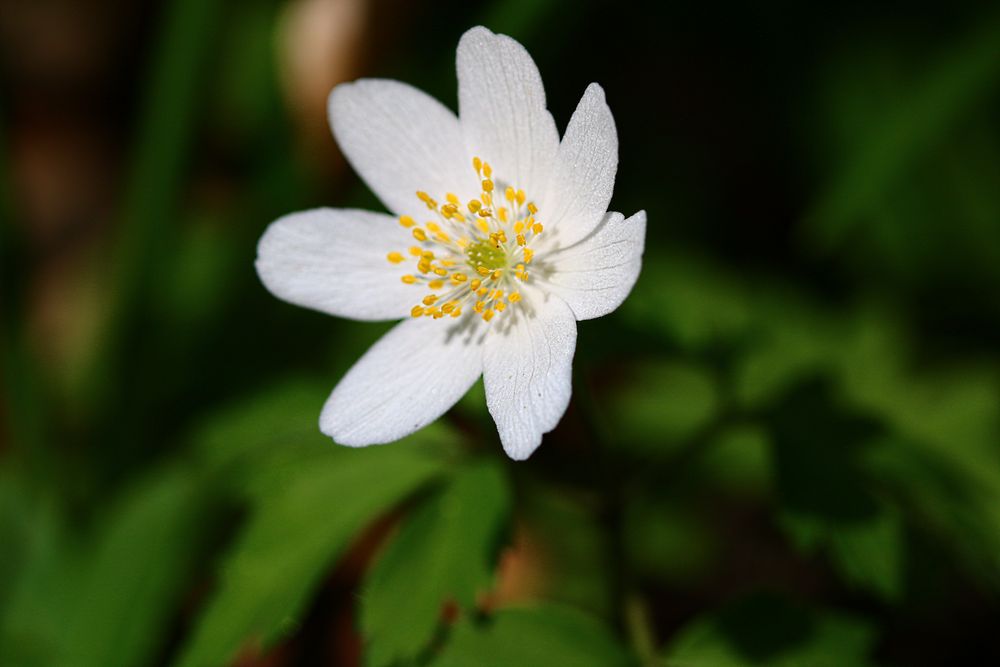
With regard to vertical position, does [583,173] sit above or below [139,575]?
above

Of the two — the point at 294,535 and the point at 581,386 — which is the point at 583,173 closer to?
the point at 581,386

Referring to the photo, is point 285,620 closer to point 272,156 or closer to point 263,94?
point 272,156

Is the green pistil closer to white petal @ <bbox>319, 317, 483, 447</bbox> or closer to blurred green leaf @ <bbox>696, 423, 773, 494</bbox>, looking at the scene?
white petal @ <bbox>319, 317, 483, 447</bbox>

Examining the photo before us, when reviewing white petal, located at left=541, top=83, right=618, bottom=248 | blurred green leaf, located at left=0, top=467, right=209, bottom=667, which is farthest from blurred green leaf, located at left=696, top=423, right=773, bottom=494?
blurred green leaf, located at left=0, top=467, right=209, bottom=667

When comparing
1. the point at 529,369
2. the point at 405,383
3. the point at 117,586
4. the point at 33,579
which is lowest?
the point at 33,579

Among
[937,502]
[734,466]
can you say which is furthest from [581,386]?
[734,466]

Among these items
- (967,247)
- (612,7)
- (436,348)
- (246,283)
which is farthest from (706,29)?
(436,348)
